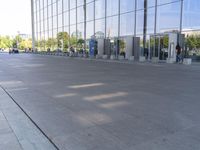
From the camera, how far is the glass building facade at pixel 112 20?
26.6 m

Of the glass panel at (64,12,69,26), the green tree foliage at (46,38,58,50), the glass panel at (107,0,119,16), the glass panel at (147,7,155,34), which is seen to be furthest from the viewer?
the green tree foliage at (46,38,58,50)

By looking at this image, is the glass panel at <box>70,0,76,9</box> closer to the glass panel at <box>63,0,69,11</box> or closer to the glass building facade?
the glass building facade

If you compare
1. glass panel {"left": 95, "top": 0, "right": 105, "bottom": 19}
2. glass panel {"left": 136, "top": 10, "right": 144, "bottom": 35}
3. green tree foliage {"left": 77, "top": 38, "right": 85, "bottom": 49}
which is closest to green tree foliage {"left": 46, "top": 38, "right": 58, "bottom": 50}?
green tree foliage {"left": 77, "top": 38, "right": 85, "bottom": 49}

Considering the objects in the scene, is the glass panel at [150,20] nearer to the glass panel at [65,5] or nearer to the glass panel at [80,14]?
the glass panel at [80,14]

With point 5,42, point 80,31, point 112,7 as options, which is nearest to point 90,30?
point 80,31

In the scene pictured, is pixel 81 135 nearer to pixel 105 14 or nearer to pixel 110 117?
Answer: pixel 110 117

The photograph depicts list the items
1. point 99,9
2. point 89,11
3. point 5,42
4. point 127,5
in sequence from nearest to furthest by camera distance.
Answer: point 127,5 → point 99,9 → point 89,11 → point 5,42

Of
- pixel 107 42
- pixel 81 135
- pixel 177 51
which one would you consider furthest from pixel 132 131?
pixel 107 42

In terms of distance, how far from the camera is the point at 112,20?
36.8 m

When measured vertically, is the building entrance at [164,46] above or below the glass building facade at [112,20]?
below

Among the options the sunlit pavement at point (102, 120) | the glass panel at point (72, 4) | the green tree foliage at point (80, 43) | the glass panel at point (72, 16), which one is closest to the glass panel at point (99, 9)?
the green tree foliage at point (80, 43)

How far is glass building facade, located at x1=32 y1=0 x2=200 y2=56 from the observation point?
2658 cm

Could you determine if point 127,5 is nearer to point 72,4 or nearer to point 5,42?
point 72,4

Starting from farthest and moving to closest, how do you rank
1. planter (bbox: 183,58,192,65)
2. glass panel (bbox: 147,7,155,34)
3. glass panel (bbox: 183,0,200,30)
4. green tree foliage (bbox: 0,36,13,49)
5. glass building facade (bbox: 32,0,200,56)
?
green tree foliage (bbox: 0,36,13,49)
glass panel (bbox: 147,7,155,34)
glass building facade (bbox: 32,0,200,56)
glass panel (bbox: 183,0,200,30)
planter (bbox: 183,58,192,65)
